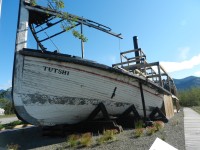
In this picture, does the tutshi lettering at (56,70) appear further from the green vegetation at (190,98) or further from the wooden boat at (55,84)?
the green vegetation at (190,98)

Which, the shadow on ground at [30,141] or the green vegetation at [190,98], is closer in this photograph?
the shadow on ground at [30,141]

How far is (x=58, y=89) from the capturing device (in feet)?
27.2

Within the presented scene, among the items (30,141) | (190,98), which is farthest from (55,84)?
(190,98)

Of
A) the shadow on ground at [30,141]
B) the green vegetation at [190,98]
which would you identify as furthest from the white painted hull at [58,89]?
A: the green vegetation at [190,98]

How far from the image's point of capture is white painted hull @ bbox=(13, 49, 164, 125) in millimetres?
7965

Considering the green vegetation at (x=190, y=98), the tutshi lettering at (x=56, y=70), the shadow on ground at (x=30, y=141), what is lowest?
the shadow on ground at (x=30, y=141)

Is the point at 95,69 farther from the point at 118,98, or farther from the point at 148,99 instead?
the point at 148,99

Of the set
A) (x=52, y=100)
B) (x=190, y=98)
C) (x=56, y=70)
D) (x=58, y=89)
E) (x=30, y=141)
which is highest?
(x=190, y=98)

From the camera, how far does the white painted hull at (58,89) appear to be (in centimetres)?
796

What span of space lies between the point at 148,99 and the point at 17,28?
7.01 meters

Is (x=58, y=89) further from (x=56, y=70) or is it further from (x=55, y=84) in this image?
(x=56, y=70)

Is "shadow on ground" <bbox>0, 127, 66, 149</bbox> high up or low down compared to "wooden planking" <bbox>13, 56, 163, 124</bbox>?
down

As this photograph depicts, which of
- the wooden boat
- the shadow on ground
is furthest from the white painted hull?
the shadow on ground

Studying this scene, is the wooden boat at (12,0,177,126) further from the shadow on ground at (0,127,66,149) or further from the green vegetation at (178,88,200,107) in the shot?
the green vegetation at (178,88,200,107)
